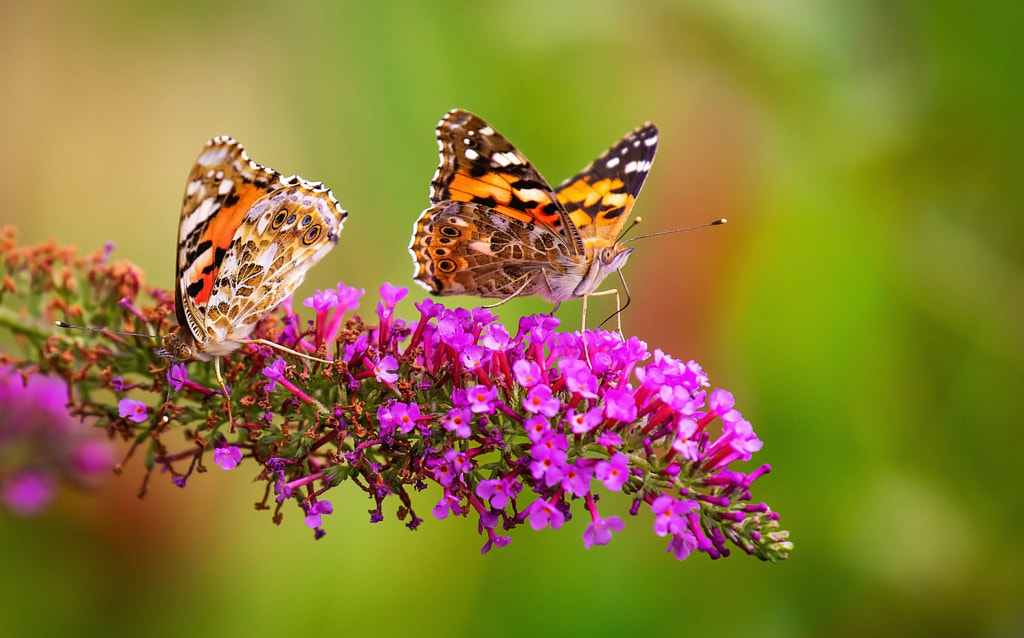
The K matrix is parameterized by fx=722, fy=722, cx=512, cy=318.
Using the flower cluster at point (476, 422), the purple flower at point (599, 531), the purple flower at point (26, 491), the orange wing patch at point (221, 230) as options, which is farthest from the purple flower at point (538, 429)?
the purple flower at point (26, 491)

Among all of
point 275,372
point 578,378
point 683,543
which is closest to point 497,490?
point 578,378

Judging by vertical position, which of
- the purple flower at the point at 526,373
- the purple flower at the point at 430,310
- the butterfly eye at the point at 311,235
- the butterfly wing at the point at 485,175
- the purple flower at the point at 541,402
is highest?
the butterfly wing at the point at 485,175

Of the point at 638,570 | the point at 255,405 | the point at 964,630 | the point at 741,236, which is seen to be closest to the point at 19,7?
the point at 255,405

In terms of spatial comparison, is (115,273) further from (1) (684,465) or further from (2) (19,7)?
(2) (19,7)

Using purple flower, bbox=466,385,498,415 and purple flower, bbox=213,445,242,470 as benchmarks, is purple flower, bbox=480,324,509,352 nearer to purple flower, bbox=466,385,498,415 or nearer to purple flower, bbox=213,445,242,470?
purple flower, bbox=466,385,498,415

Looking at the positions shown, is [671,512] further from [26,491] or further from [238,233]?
[26,491]

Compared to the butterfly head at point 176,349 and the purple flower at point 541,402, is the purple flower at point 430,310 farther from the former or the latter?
the butterfly head at point 176,349

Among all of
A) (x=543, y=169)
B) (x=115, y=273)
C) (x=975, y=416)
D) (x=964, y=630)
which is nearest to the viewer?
(x=115, y=273)
